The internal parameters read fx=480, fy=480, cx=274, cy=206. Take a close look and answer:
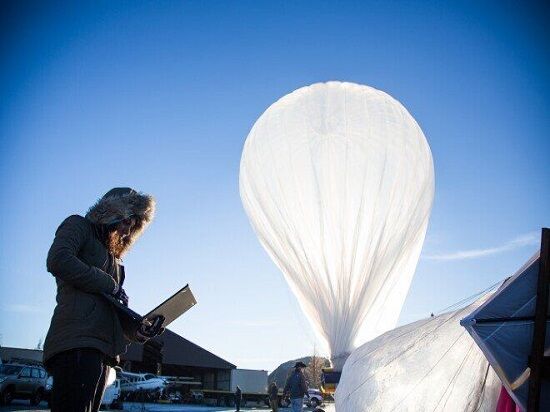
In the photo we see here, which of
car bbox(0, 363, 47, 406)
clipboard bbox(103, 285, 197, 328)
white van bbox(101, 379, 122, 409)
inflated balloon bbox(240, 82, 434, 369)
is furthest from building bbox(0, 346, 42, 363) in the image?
clipboard bbox(103, 285, 197, 328)

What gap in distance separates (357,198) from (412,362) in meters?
6.00

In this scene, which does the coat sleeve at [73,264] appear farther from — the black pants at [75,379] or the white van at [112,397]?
the white van at [112,397]

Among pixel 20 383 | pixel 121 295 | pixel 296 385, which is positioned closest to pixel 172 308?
pixel 121 295

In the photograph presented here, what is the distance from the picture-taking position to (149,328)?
8.52 ft

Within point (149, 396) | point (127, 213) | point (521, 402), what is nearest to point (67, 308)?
point (127, 213)

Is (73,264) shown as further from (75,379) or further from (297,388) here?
(297,388)

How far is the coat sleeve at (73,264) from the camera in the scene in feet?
7.75

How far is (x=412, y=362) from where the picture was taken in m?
4.86

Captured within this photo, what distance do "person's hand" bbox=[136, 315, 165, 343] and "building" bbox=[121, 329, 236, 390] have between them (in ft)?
135

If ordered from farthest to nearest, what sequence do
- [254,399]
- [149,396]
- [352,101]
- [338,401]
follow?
[254,399]
[149,396]
[352,101]
[338,401]

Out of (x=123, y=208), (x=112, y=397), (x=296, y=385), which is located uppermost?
(x=123, y=208)

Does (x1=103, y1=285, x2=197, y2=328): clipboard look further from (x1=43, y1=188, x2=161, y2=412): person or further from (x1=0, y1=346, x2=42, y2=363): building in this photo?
(x1=0, y1=346, x2=42, y2=363): building

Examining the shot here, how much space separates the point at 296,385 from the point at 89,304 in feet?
33.9

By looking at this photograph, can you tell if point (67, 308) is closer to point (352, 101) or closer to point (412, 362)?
point (412, 362)
